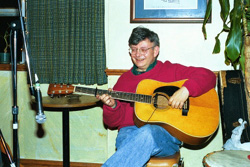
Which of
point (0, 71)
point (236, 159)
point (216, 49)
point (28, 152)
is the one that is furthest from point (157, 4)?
point (28, 152)

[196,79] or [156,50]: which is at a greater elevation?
[156,50]

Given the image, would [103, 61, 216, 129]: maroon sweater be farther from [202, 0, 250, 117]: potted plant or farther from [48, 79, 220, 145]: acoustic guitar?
[202, 0, 250, 117]: potted plant

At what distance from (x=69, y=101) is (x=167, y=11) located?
1.12 metres

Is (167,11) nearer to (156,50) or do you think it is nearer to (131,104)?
(156,50)

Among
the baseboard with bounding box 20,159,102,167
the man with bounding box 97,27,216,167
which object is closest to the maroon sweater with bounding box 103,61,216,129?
the man with bounding box 97,27,216,167

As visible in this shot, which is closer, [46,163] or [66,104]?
[66,104]

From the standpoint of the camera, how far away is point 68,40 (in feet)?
8.48

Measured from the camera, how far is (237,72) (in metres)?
2.05

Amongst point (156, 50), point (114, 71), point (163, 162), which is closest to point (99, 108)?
point (114, 71)

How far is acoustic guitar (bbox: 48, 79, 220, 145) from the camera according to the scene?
5.83ft

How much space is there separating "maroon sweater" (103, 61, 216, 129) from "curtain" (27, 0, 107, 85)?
477 mm

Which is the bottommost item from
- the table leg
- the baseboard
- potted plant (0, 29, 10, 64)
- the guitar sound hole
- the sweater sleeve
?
the baseboard

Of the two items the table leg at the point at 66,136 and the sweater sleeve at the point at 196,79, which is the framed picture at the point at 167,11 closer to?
the sweater sleeve at the point at 196,79

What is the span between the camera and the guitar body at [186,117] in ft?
5.82
